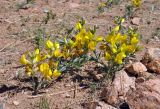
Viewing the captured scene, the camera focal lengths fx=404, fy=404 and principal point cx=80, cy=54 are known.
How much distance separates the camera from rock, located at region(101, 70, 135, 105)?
121 inches

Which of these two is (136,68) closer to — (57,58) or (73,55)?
(73,55)

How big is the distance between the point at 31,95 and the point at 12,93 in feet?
0.57

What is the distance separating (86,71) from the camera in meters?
3.75

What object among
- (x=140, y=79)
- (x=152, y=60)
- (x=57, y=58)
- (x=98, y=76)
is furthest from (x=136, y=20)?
(x=57, y=58)

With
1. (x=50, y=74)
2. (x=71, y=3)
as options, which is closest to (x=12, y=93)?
(x=50, y=74)

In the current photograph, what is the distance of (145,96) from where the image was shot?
287 centimetres

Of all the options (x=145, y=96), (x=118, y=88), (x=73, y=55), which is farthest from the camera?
(x=73, y=55)

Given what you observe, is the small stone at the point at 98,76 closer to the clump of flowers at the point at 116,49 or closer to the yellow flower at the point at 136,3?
the clump of flowers at the point at 116,49

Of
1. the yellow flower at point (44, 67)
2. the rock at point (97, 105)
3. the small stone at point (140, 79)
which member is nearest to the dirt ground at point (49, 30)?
the rock at point (97, 105)

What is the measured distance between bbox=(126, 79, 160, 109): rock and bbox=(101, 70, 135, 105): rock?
117 mm

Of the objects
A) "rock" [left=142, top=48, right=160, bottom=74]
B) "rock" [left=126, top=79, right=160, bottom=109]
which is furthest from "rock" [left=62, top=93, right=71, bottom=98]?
"rock" [left=142, top=48, right=160, bottom=74]

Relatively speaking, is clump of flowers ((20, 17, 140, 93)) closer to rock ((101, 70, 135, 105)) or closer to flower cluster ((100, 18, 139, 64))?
flower cluster ((100, 18, 139, 64))

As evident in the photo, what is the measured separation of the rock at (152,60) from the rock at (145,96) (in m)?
0.59

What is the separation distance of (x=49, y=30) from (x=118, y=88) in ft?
6.70
